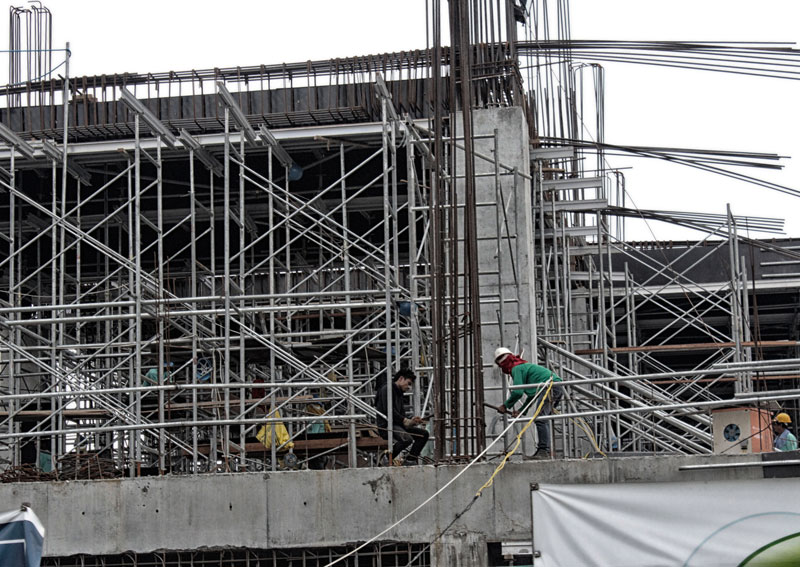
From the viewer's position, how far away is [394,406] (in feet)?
51.9

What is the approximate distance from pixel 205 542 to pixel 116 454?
8.55m

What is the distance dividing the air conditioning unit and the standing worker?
1.83m

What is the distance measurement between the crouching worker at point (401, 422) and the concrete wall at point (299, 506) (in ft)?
3.36

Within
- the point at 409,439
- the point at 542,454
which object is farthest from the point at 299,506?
the point at 542,454

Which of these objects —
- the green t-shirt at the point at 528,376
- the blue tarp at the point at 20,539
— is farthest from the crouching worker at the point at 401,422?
the blue tarp at the point at 20,539

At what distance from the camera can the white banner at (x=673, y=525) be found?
12.5 m

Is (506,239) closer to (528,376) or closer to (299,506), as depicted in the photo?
(528,376)

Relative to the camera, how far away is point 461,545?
46.2 feet

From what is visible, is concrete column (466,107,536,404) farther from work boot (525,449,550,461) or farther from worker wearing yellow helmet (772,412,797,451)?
worker wearing yellow helmet (772,412,797,451)

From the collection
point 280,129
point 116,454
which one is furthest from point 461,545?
point 116,454

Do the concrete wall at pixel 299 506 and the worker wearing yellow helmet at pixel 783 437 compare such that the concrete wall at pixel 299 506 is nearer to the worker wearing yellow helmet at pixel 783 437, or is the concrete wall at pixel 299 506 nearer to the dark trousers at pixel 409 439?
the dark trousers at pixel 409 439

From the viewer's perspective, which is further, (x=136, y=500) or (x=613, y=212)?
(x=613, y=212)

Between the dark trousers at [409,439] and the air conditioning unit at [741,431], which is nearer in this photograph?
the air conditioning unit at [741,431]

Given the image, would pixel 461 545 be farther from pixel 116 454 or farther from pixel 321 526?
pixel 116 454
